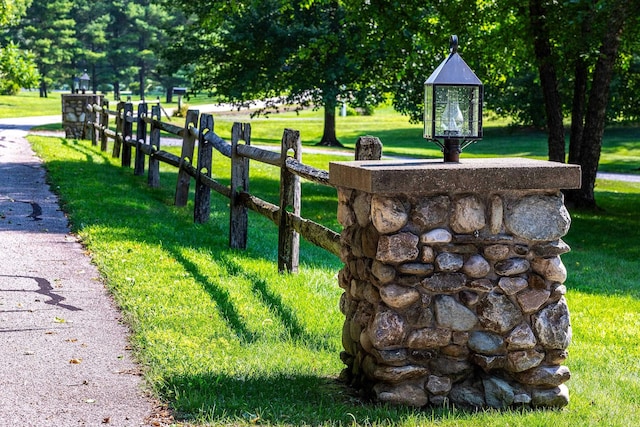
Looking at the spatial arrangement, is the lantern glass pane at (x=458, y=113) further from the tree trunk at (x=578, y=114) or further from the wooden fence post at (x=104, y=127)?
the wooden fence post at (x=104, y=127)

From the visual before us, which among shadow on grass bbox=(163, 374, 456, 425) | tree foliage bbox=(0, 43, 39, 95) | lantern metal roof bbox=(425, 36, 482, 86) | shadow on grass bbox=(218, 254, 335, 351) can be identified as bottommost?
shadow on grass bbox=(163, 374, 456, 425)

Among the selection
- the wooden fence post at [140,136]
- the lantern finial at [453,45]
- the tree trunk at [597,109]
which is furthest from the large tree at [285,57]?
the lantern finial at [453,45]

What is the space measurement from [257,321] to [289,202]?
6.66ft

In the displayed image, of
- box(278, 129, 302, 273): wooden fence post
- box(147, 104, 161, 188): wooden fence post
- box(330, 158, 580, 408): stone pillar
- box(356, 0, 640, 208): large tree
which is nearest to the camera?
box(330, 158, 580, 408): stone pillar

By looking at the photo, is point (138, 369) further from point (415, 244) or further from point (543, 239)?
point (543, 239)

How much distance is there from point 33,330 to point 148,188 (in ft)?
29.0

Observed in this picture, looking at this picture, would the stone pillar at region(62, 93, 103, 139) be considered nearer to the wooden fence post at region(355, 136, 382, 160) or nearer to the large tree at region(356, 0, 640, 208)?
the large tree at region(356, 0, 640, 208)

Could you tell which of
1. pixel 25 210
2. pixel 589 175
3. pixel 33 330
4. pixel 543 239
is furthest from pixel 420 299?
pixel 589 175

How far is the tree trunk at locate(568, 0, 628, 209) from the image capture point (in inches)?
655

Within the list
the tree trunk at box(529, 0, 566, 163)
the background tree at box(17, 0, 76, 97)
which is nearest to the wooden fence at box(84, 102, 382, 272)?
the tree trunk at box(529, 0, 566, 163)

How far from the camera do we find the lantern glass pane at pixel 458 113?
5.20 m

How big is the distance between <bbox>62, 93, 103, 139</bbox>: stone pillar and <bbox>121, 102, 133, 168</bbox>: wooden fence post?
9.19m

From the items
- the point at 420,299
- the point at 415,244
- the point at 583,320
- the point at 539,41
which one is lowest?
the point at 583,320

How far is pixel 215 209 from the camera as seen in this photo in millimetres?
13984
